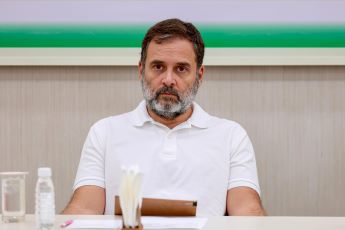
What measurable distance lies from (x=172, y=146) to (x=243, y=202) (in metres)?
0.36

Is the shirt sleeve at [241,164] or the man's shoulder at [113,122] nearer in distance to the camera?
the shirt sleeve at [241,164]

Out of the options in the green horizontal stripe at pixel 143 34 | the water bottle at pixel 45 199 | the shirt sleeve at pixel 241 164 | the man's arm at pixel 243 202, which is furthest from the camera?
the green horizontal stripe at pixel 143 34

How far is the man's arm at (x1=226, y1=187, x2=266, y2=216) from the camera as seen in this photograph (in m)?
2.18

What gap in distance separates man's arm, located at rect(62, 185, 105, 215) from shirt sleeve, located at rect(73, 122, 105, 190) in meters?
0.03

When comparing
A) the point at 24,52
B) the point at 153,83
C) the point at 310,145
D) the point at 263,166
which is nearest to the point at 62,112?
the point at 24,52

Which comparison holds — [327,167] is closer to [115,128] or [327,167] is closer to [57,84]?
[115,128]

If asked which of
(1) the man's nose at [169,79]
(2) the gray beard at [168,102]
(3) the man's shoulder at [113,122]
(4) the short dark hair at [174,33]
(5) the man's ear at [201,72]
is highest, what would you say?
(4) the short dark hair at [174,33]

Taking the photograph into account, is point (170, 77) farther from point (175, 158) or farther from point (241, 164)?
point (241, 164)

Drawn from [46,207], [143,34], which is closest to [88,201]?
[46,207]

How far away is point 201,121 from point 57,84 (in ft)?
2.41

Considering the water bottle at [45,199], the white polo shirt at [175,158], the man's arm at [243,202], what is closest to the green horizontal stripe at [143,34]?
the white polo shirt at [175,158]

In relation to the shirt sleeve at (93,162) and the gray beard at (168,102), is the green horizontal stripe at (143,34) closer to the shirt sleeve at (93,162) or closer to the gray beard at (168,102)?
the gray beard at (168,102)

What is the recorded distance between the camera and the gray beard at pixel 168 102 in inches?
93.8

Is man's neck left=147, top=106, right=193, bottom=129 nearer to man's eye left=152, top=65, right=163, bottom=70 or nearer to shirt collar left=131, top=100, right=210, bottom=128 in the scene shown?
shirt collar left=131, top=100, right=210, bottom=128
